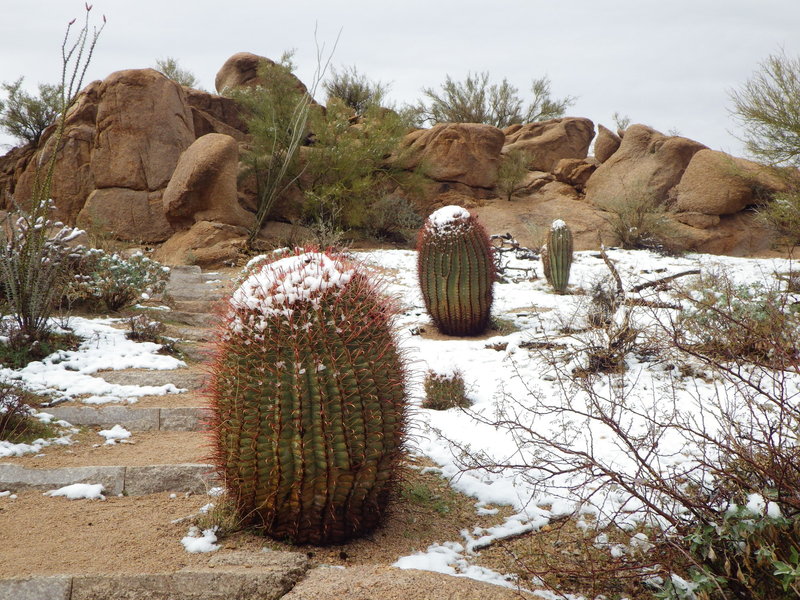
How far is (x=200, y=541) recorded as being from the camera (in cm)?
259

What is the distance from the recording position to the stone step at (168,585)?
2195 mm

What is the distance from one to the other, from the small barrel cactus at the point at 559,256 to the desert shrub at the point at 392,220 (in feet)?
17.9

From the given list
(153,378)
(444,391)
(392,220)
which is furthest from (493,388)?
(392,220)

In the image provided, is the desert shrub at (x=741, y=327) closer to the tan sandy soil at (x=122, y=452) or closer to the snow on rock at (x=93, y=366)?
the tan sandy soil at (x=122, y=452)

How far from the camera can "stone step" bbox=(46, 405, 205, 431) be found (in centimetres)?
454

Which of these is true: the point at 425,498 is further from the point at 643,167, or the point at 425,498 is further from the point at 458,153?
the point at 643,167

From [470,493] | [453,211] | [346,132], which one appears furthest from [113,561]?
[346,132]

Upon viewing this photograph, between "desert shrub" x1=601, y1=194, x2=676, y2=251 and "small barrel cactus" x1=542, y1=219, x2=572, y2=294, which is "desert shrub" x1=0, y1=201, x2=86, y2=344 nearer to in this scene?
"small barrel cactus" x1=542, y1=219, x2=572, y2=294

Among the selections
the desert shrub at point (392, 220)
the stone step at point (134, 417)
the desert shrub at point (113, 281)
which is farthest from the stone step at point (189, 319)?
the desert shrub at point (392, 220)

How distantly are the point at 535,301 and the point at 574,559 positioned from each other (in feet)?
19.8

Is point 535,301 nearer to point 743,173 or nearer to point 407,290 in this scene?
point 407,290

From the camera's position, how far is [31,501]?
3.26 metres

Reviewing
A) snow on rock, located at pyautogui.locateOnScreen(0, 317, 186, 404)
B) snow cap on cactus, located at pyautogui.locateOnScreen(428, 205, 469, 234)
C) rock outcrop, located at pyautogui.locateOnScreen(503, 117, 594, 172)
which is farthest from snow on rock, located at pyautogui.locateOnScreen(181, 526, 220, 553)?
rock outcrop, located at pyautogui.locateOnScreen(503, 117, 594, 172)

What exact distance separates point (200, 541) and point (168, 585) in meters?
Answer: 0.36
